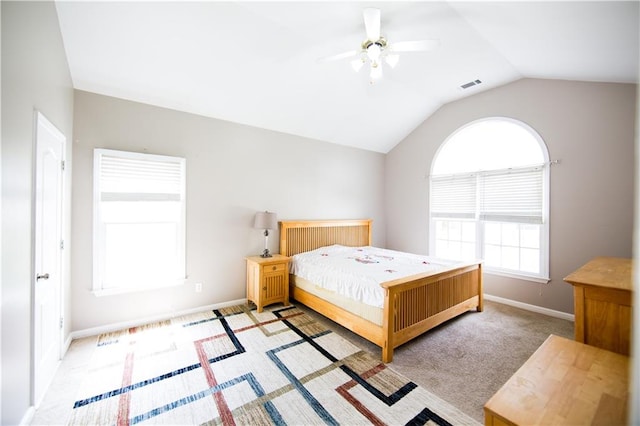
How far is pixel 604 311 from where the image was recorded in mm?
1811

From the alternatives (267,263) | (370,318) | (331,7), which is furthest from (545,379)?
(331,7)

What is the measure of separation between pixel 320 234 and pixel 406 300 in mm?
2231

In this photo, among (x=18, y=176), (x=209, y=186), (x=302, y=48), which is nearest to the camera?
(x=18, y=176)

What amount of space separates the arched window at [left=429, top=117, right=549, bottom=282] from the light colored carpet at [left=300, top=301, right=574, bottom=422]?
80 cm

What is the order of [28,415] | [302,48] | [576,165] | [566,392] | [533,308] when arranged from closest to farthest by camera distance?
[566,392] < [28,415] < [302,48] < [576,165] < [533,308]

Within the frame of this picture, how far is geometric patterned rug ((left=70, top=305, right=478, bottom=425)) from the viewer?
1.86 m

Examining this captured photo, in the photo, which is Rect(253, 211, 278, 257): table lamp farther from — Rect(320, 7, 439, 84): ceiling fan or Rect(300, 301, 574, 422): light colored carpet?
Rect(320, 7, 439, 84): ceiling fan

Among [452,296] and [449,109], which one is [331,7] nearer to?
[449,109]

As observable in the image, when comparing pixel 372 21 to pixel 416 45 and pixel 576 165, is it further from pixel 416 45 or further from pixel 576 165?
pixel 576 165

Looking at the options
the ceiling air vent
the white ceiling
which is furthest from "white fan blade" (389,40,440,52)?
the ceiling air vent

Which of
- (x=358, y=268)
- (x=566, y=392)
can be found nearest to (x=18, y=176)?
(x=358, y=268)

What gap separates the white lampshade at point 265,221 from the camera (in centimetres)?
375

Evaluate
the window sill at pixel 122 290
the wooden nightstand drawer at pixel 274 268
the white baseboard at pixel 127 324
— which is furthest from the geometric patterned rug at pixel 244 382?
the wooden nightstand drawer at pixel 274 268

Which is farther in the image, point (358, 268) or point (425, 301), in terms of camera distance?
point (358, 268)
